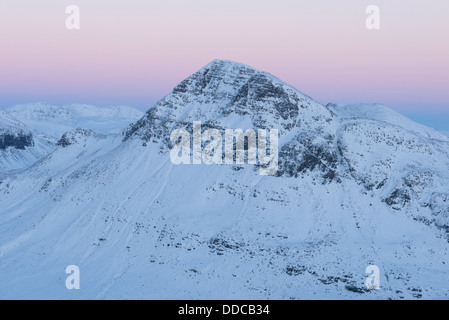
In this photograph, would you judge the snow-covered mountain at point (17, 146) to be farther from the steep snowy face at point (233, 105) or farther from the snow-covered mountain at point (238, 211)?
the steep snowy face at point (233, 105)

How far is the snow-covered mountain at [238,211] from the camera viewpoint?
43.4 metres

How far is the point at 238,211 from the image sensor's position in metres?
53.4

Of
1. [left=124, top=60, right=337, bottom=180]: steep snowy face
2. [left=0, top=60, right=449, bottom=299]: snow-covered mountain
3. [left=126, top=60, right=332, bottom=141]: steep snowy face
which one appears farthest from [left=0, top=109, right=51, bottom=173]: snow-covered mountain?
[left=126, top=60, right=332, bottom=141]: steep snowy face

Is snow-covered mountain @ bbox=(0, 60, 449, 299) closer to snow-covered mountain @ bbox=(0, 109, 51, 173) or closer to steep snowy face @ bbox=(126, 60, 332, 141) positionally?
steep snowy face @ bbox=(126, 60, 332, 141)

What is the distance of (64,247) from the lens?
5138 centimetres

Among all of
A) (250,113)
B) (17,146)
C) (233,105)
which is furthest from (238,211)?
(17,146)

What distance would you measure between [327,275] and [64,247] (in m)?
31.0

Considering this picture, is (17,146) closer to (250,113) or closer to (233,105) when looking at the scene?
(233,105)

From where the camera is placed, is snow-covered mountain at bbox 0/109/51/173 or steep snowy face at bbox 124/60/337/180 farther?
snow-covered mountain at bbox 0/109/51/173

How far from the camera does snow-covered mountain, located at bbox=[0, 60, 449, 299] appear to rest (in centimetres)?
4341

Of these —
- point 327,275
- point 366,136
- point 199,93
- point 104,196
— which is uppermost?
point 199,93
